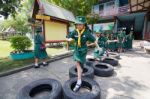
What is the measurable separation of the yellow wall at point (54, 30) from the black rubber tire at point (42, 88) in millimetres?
6457

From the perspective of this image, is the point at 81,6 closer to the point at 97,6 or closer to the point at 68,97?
the point at 97,6

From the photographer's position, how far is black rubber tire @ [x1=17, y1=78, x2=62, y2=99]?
10.2ft

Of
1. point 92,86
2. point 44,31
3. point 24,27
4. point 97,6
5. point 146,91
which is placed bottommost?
point 146,91

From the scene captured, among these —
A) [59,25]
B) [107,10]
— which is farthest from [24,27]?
[59,25]

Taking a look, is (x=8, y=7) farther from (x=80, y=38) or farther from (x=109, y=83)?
(x=109, y=83)

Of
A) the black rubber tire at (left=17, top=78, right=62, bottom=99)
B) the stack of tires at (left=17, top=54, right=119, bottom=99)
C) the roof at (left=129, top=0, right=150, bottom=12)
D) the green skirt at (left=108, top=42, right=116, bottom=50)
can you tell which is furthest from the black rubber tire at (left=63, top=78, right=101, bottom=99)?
the roof at (left=129, top=0, right=150, bottom=12)

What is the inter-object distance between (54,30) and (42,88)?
7.49 m

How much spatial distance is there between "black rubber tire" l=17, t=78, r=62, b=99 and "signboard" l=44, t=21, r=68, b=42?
6439 millimetres

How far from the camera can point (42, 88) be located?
3.82 meters

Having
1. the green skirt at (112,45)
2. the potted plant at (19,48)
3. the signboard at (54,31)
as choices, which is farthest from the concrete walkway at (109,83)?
the green skirt at (112,45)

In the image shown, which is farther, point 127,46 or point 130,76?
point 127,46

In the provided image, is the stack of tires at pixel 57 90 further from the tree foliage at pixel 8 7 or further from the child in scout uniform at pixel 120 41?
the child in scout uniform at pixel 120 41

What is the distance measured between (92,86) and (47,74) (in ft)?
7.87

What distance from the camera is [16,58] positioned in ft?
24.2
